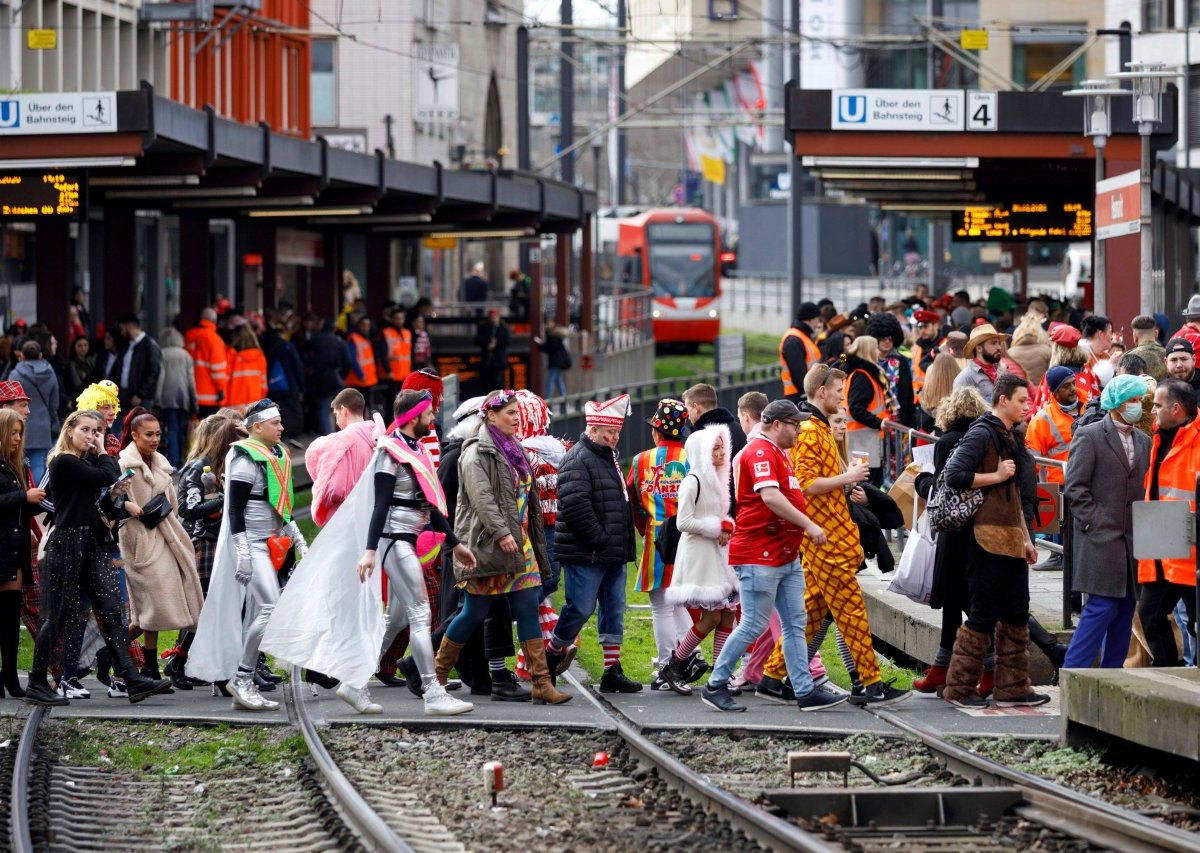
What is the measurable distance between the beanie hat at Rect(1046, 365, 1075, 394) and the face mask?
3426mm

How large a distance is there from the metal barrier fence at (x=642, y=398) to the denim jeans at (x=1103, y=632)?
1005 cm

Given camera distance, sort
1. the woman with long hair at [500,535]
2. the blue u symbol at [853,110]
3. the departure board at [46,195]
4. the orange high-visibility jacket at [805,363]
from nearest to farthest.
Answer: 1. the woman with long hair at [500,535]
2. the orange high-visibility jacket at [805,363]
3. the departure board at [46,195]
4. the blue u symbol at [853,110]

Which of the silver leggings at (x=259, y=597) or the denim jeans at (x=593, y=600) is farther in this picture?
the denim jeans at (x=593, y=600)

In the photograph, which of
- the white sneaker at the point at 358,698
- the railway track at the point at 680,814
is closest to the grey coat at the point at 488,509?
the white sneaker at the point at 358,698

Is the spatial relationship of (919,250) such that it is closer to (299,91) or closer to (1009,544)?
(299,91)

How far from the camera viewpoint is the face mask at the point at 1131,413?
11.5 metres

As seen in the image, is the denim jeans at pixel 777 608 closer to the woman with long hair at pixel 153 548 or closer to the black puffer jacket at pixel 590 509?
the black puffer jacket at pixel 590 509

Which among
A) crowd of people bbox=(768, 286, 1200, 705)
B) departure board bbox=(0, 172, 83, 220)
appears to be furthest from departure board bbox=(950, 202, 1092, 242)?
crowd of people bbox=(768, 286, 1200, 705)

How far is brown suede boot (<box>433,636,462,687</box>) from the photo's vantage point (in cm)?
1257

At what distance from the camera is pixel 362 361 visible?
2852 cm

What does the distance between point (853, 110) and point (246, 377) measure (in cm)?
702

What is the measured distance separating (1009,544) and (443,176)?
2033 centimetres

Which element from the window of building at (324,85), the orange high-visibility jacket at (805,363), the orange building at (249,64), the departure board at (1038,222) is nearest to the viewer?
the orange high-visibility jacket at (805,363)

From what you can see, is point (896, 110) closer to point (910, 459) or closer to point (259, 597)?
point (910, 459)
